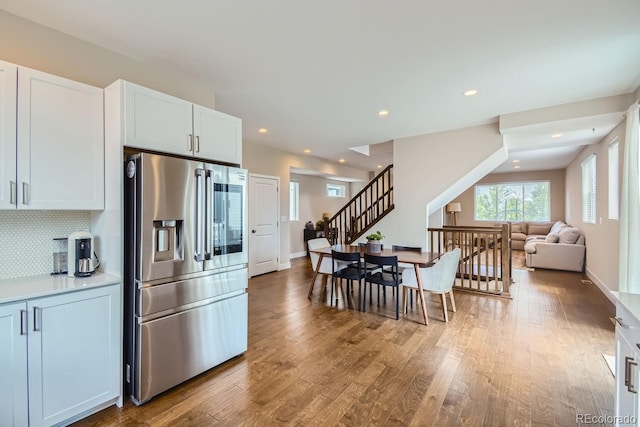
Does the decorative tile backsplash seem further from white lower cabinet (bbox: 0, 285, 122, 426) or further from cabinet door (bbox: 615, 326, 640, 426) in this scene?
cabinet door (bbox: 615, 326, 640, 426)

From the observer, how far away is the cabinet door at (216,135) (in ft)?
8.50

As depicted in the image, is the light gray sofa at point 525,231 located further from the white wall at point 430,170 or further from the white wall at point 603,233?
the white wall at point 430,170

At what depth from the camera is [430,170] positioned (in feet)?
17.6

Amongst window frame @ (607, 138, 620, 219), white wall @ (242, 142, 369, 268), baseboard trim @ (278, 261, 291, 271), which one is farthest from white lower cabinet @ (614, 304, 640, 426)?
baseboard trim @ (278, 261, 291, 271)

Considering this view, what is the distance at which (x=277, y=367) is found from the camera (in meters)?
2.60

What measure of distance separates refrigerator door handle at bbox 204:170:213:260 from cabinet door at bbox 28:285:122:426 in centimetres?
66

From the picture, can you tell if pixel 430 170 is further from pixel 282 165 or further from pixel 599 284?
pixel 599 284

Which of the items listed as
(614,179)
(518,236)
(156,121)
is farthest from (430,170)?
(518,236)

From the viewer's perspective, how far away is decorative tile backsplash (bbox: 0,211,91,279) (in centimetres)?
205

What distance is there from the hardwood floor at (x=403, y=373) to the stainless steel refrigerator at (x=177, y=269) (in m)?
0.25

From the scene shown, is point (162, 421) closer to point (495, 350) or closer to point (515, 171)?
point (495, 350)

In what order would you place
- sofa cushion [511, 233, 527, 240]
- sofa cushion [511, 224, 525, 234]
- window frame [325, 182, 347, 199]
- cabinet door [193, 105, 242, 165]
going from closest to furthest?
1. cabinet door [193, 105, 242, 165]
2. sofa cushion [511, 233, 527, 240]
3. sofa cushion [511, 224, 525, 234]
4. window frame [325, 182, 347, 199]

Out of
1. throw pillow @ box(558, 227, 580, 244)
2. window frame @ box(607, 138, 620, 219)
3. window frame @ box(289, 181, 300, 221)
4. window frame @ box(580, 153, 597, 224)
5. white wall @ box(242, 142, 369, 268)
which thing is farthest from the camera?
window frame @ box(289, 181, 300, 221)

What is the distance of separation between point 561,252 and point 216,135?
7.50 m
